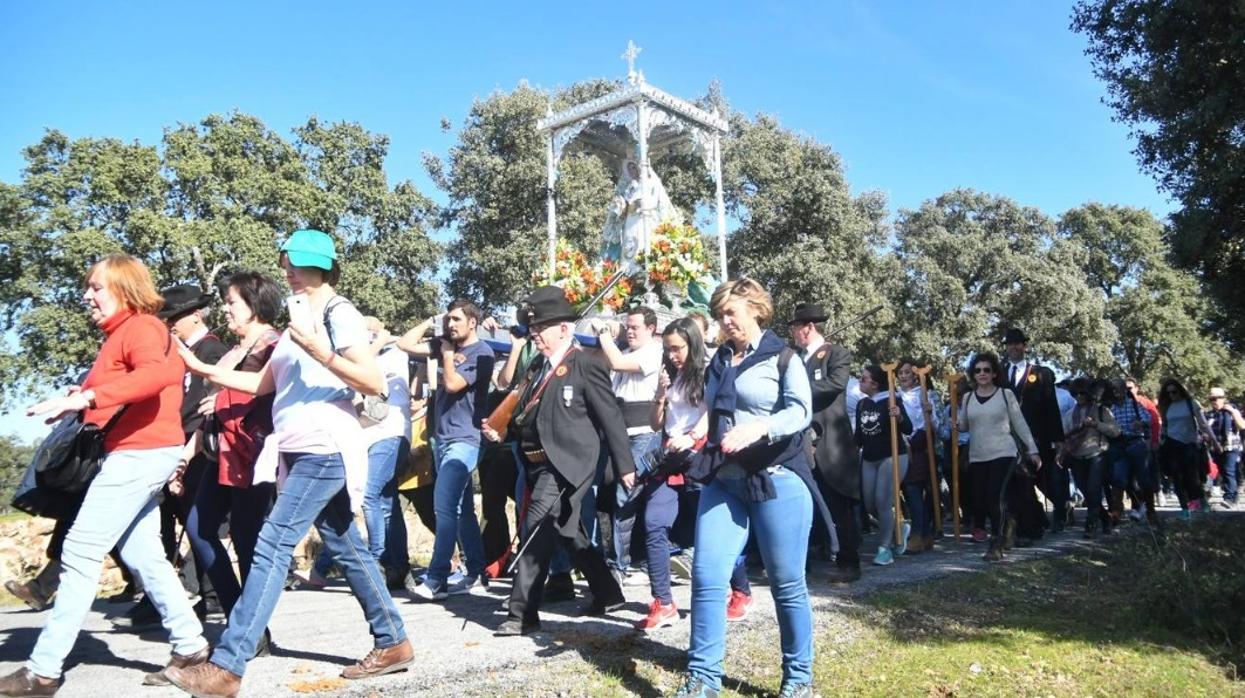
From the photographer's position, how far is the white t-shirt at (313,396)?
13.7ft

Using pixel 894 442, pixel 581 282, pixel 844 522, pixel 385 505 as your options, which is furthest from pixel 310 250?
pixel 581 282

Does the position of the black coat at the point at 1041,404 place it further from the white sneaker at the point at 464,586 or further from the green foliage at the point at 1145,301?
the green foliage at the point at 1145,301

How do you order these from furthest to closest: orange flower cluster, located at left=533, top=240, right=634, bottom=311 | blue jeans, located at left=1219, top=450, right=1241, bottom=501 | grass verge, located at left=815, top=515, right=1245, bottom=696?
blue jeans, located at left=1219, top=450, right=1241, bottom=501, orange flower cluster, located at left=533, top=240, right=634, bottom=311, grass verge, located at left=815, top=515, right=1245, bottom=696

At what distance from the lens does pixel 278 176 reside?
30.3m

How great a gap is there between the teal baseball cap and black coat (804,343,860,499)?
3.78m

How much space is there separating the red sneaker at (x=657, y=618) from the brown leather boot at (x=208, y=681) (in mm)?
2275

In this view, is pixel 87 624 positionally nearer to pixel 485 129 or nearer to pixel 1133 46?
pixel 1133 46

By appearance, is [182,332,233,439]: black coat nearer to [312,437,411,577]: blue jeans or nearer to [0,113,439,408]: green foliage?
[312,437,411,577]: blue jeans

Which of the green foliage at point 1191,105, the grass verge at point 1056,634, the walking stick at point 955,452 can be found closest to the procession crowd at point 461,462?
the walking stick at point 955,452

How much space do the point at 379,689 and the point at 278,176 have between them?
28.8 m

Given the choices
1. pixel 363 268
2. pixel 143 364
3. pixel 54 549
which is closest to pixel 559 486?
pixel 143 364

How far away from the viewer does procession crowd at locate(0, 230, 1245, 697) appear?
409 cm

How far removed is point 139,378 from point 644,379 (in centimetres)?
353

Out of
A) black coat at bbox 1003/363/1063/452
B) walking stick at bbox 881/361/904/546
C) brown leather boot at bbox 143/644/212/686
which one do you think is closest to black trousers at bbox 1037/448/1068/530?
black coat at bbox 1003/363/1063/452
